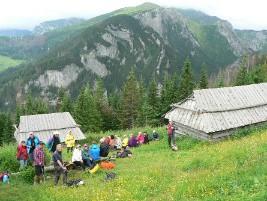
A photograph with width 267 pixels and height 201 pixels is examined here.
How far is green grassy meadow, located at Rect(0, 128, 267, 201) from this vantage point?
14.1 metres

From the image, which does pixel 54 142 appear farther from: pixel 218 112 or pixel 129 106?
pixel 129 106

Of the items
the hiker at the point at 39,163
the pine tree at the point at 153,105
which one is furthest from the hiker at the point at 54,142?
the pine tree at the point at 153,105

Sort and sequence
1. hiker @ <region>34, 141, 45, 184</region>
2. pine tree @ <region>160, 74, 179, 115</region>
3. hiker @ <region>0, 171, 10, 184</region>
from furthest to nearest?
pine tree @ <region>160, 74, 179, 115</region> → hiker @ <region>0, 171, 10, 184</region> → hiker @ <region>34, 141, 45, 184</region>

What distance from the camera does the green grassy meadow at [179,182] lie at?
14.1 meters

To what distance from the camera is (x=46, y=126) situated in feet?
147

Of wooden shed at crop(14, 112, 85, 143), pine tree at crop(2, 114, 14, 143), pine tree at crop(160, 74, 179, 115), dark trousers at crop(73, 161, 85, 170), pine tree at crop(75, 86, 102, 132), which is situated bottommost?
pine tree at crop(2, 114, 14, 143)

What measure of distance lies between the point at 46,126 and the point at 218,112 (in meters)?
22.1

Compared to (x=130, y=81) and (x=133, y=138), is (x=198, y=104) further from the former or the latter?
(x=130, y=81)

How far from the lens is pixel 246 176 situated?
1483cm

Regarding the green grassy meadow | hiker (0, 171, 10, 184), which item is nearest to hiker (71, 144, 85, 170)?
the green grassy meadow

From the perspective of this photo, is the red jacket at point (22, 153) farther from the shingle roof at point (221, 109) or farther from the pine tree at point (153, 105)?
the pine tree at point (153, 105)

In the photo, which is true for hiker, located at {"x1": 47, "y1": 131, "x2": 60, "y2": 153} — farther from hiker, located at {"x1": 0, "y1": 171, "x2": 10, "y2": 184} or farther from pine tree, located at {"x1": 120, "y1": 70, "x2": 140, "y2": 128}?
pine tree, located at {"x1": 120, "y1": 70, "x2": 140, "y2": 128}

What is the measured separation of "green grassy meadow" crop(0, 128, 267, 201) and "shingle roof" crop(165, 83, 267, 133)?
6084 millimetres

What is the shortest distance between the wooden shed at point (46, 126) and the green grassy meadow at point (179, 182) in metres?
21.0
